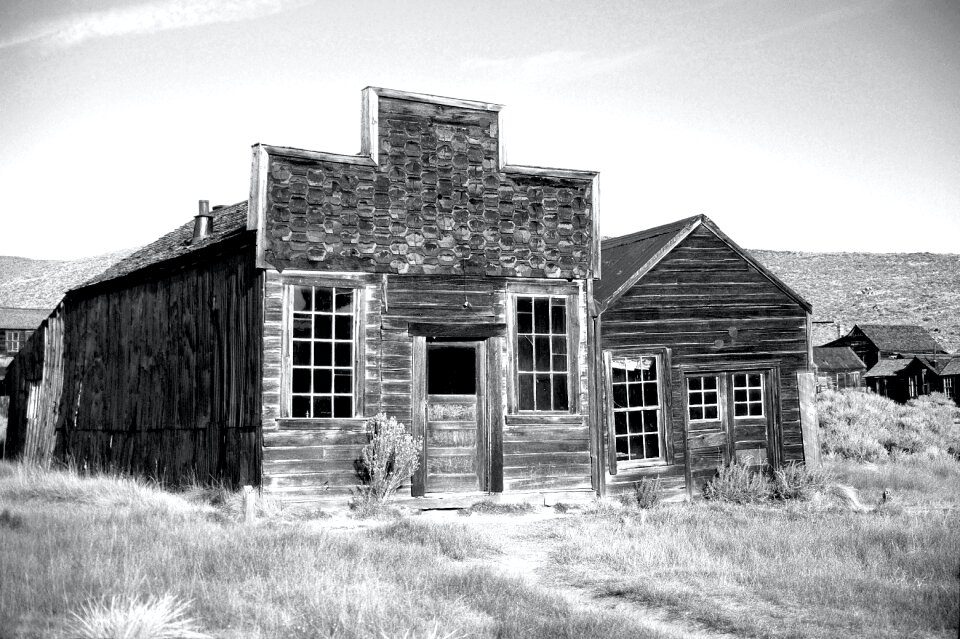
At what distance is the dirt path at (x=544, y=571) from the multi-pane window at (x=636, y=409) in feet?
7.75

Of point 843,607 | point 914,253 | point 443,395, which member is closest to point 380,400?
point 443,395

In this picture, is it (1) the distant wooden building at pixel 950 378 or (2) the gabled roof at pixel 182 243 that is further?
(1) the distant wooden building at pixel 950 378

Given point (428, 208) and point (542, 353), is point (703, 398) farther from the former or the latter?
point (428, 208)

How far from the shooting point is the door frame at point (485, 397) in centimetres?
1295

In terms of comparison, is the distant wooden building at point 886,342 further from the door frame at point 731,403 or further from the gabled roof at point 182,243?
the gabled roof at point 182,243

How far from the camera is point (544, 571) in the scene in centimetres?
891

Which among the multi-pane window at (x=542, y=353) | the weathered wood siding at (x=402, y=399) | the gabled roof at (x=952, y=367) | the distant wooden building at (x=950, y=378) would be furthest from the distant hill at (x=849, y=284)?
the weathered wood siding at (x=402, y=399)

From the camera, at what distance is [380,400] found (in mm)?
12703

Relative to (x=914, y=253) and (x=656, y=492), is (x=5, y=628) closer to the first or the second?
(x=656, y=492)

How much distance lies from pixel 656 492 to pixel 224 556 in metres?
7.79

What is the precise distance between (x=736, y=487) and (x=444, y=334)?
18.1 ft

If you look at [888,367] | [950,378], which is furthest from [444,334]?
[888,367]

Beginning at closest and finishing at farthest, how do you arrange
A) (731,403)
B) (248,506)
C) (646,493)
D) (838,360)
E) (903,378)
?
(248,506), (646,493), (731,403), (903,378), (838,360)

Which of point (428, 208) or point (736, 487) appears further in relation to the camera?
point (736, 487)
